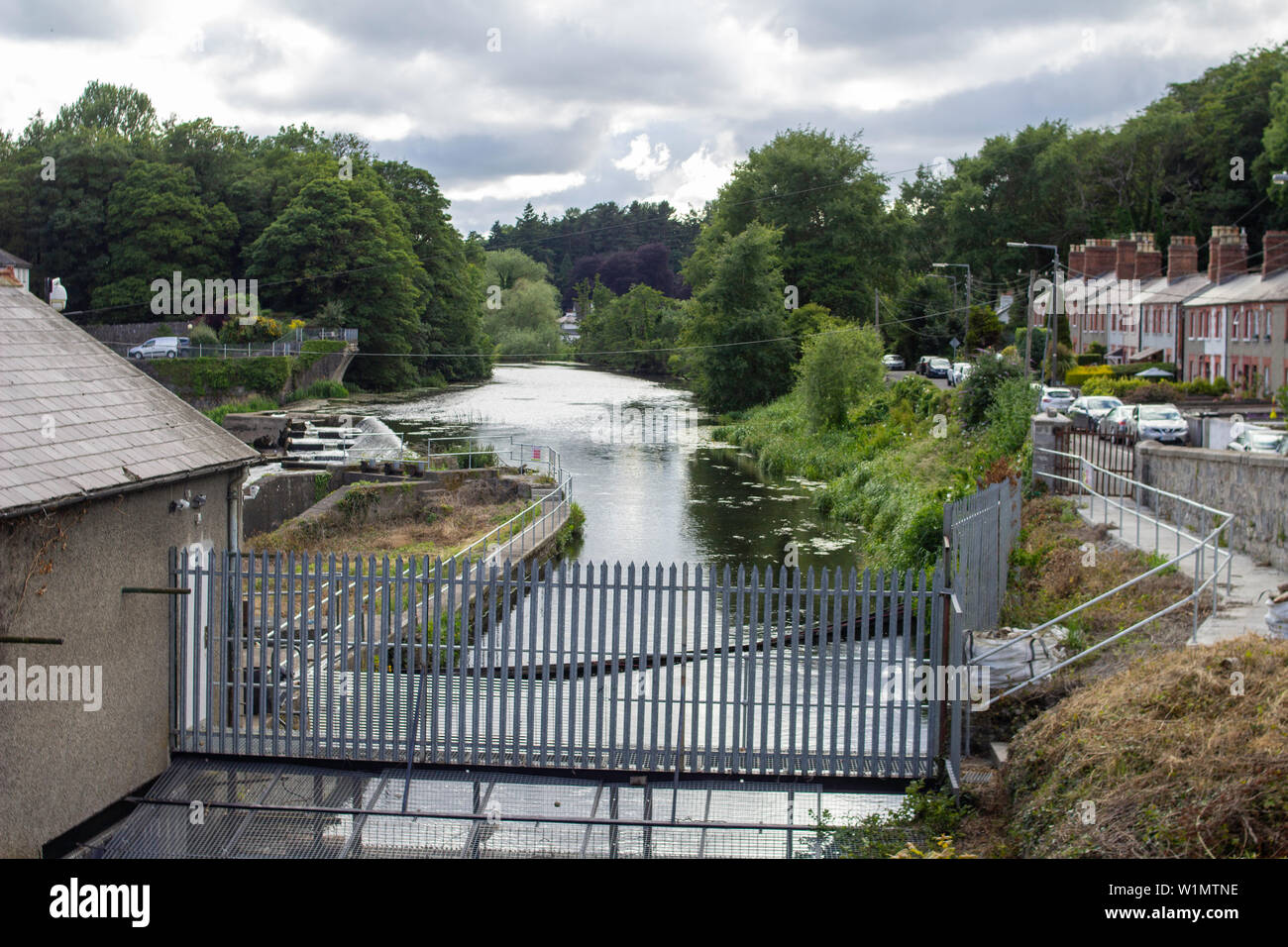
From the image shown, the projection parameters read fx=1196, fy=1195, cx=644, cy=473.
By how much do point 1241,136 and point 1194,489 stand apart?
72.3m

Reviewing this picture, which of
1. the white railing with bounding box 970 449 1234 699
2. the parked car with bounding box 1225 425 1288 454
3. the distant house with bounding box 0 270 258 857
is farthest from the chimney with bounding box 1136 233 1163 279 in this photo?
the distant house with bounding box 0 270 258 857

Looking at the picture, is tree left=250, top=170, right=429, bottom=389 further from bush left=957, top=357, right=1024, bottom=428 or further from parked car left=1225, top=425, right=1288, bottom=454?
parked car left=1225, top=425, right=1288, bottom=454

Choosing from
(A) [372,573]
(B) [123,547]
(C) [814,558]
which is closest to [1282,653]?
(A) [372,573]

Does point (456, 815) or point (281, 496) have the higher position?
point (281, 496)

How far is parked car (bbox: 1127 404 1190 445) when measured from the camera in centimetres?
3356

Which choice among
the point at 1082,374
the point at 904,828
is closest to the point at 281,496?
the point at 904,828

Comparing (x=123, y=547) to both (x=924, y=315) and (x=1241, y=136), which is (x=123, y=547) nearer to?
(x=924, y=315)

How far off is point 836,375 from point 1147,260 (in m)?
27.7

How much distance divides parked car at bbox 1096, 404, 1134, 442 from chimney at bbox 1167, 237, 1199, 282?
2929cm

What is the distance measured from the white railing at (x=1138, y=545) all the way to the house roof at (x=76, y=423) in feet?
25.5

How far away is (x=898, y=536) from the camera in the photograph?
1030 inches

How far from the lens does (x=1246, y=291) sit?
167 feet

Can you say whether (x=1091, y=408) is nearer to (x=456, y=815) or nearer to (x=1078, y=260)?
(x=456, y=815)

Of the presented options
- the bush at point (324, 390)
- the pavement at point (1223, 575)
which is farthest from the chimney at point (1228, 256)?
the bush at point (324, 390)
